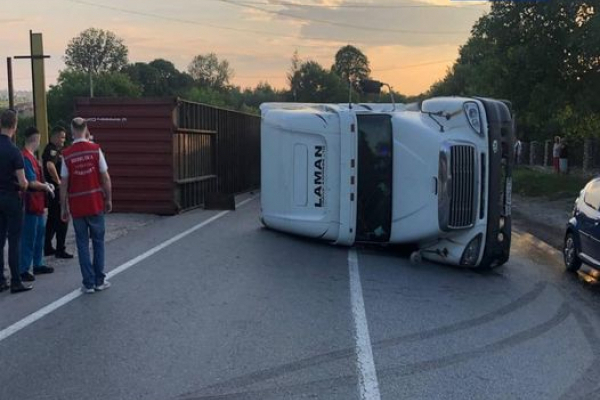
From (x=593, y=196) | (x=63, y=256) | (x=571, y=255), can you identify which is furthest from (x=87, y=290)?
(x=593, y=196)

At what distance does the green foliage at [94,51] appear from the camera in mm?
113250

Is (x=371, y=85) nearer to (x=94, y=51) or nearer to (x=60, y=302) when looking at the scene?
(x=60, y=302)

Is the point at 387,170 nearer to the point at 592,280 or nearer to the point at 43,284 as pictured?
the point at 592,280

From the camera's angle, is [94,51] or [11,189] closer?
[11,189]

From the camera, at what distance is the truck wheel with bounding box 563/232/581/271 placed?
8.91m

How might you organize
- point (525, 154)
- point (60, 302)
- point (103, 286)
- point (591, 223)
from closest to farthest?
point (60, 302), point (103, 286), point (591, 223), point (525, 154)

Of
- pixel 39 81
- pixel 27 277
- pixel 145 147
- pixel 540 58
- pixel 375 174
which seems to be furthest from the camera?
pixel 540 58

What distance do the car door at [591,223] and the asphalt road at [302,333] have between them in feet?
1.61

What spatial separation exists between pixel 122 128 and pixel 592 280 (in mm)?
10326

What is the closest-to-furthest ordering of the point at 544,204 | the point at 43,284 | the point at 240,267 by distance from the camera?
the point at 43,284 < the point at 240,267 < the point at 544,204

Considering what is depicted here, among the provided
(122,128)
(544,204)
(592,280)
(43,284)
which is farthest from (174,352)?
(544,204)

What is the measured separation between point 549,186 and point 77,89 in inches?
2669

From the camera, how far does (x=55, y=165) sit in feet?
29.6

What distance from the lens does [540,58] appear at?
20250 mm
